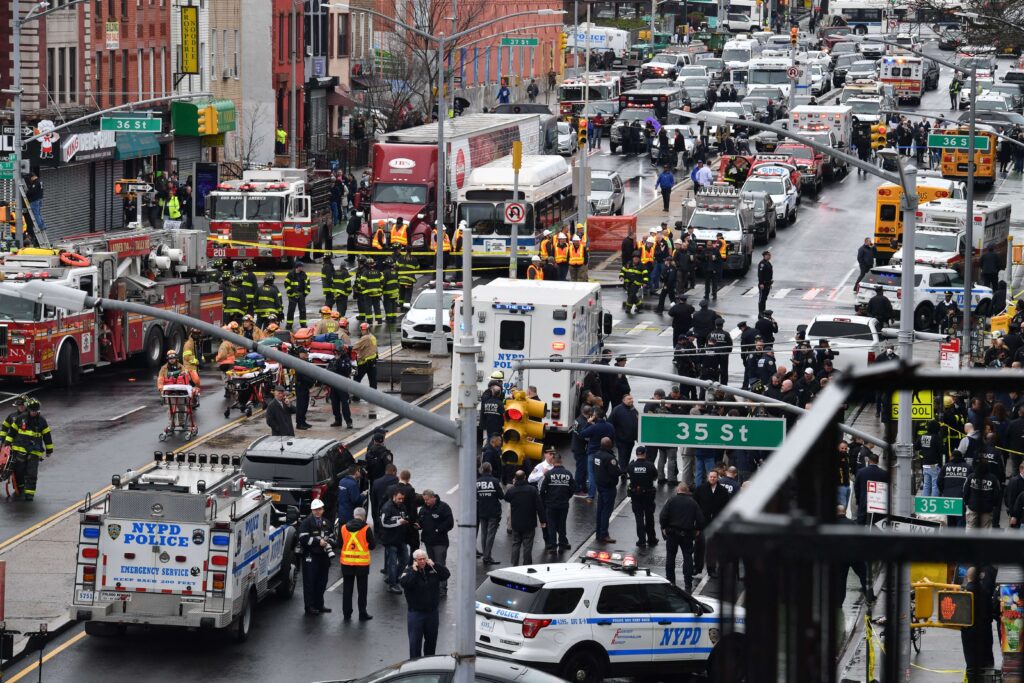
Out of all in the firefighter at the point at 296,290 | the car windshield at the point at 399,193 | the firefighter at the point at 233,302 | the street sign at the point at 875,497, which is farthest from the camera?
the car windshield at the point at 399,193

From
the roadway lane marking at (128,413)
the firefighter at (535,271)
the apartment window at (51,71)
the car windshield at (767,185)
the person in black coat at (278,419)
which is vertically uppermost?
the apartment window at (51,71)

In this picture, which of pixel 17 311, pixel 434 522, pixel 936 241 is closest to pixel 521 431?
pixel 434 522

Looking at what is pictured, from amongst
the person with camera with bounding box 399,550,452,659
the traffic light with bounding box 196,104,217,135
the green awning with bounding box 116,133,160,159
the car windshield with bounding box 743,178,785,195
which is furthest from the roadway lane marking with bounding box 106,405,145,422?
the traffic light with bounding box 196,104,217,135

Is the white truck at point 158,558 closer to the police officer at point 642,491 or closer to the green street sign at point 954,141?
the police officer at point 642,491

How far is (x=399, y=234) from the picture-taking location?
50438 mm

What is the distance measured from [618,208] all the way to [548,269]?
52.8 feet

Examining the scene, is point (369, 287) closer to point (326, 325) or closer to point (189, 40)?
point (326, 325)

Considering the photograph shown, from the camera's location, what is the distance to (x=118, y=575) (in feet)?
66.2

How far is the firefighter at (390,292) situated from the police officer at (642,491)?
60.5ft

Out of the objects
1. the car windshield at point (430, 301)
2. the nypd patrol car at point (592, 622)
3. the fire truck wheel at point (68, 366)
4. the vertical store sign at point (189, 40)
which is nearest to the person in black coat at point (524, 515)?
the nypd patrol car at point (592, 622)

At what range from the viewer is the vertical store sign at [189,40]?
69375 millimetres

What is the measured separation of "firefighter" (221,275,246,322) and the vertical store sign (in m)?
31.4

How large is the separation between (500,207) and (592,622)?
1259 inches

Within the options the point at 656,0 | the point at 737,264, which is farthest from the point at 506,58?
the point at 737,264
